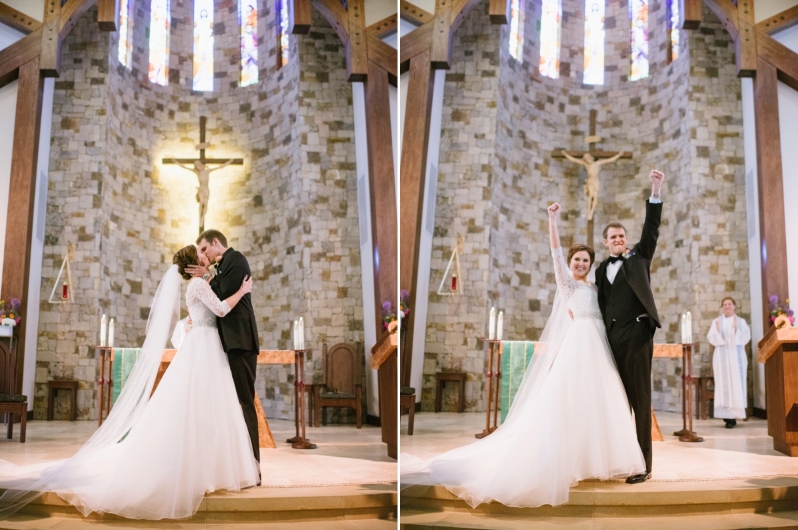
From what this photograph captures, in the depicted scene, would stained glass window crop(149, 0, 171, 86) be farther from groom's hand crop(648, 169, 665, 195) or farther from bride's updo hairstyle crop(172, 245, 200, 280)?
groom's hand crop(648, 169, 665, 195)

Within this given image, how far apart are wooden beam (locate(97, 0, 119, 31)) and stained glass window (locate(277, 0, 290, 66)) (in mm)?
1350

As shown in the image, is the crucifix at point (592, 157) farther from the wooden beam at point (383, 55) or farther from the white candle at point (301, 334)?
the white candle at point (301, 334)

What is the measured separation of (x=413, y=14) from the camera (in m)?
5.33

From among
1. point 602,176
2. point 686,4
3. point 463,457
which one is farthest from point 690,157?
point 463,457

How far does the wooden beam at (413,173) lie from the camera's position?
466 centimetres

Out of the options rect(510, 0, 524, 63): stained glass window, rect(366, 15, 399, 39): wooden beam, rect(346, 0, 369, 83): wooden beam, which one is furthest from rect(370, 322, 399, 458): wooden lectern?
rect(510, 0, 524, 63): stained glass window

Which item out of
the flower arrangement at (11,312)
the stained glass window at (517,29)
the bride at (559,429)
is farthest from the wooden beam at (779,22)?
the flower arrangement at (11,312)

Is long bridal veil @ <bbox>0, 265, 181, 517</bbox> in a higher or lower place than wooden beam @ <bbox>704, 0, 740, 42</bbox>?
lower

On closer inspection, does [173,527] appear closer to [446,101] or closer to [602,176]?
[446,101]

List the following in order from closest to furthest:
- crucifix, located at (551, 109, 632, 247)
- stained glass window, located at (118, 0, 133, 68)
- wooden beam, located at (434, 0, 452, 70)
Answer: wooden beam, located at (434, 0, 452, 70)
stained glass window, located at (118, 0, 133, 68)
crucifix, located at (551, 109, 632, 247)

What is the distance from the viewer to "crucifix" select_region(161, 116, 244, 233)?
571cm

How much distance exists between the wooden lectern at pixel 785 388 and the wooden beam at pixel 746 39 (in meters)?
2.88

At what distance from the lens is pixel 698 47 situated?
8.25 meters

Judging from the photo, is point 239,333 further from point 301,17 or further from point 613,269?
point 301,17
